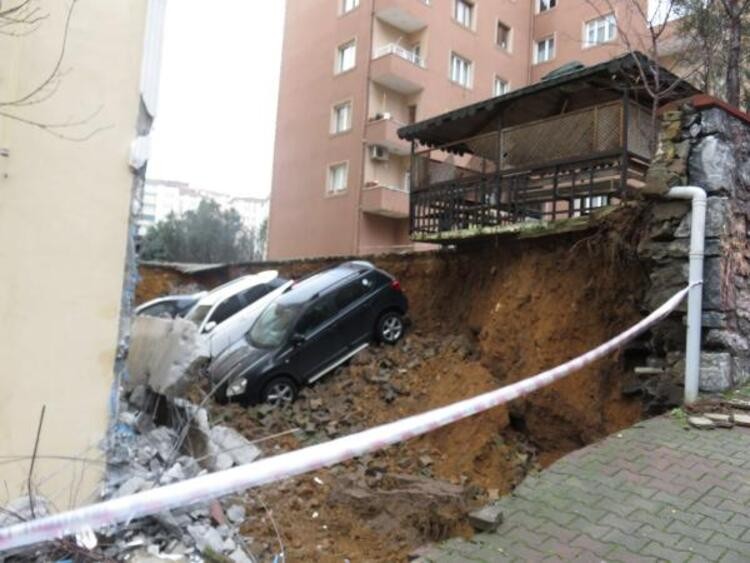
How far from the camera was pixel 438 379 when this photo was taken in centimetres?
941

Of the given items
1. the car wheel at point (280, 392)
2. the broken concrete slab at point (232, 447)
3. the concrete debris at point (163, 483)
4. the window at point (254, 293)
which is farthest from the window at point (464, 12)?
the concrete debris at point (163, 483)

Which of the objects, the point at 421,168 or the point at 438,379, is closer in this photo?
the point at 438,379

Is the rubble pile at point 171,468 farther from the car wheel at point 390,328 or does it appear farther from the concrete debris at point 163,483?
the car wheel at point 390,328

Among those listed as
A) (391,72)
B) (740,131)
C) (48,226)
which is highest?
(391,72)

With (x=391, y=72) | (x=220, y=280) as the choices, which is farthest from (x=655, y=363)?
(x=391, y=72)

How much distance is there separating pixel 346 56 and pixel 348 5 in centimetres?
208

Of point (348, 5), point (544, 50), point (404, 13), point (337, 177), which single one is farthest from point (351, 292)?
point (544, 50)

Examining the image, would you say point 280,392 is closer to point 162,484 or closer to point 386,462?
point 386,462

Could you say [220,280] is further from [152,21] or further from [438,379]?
[152,21]

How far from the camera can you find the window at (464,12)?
→ 25.5 meters

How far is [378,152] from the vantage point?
23.2m

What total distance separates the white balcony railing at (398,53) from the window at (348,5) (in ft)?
7.27

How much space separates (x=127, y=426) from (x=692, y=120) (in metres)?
6.17

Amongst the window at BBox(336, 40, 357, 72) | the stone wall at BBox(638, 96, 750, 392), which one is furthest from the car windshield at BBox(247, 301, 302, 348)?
the window at BBox(336, 40, 357, 72)
